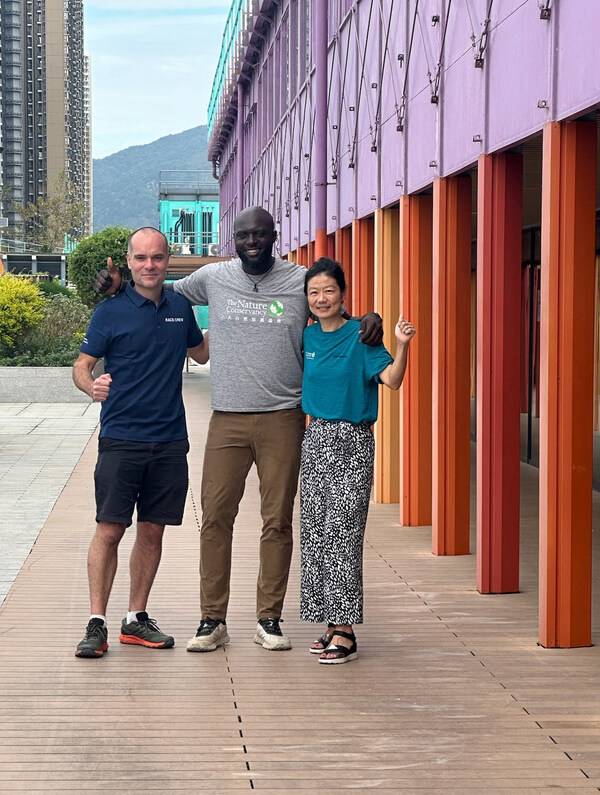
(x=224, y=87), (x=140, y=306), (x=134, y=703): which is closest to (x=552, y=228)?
(x=140, y=306)

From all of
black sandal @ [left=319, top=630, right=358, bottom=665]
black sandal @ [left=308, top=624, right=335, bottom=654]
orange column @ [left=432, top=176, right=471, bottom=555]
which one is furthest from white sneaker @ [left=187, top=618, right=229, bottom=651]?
orange column @ [left=432, top=176, right=471, bottom=555]

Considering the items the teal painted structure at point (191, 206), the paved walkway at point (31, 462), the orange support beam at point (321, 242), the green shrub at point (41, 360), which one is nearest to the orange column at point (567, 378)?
the paved walkway at point (31, 462)

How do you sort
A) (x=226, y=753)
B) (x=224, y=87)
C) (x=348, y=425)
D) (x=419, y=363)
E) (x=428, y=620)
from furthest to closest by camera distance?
(x=224, y=87) < (x=419, y=363) < (x=428, y=620) < (x=348, y=425) < (x=226, y=753)

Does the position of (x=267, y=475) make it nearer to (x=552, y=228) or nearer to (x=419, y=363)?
(x=552, y=228)

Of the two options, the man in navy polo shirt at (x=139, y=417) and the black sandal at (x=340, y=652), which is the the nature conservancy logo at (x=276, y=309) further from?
the black sandal at (x=340, y=652)

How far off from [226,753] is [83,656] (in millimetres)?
1741

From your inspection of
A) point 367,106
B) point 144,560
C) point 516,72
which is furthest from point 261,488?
point 367,106

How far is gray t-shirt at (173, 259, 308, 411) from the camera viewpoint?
7.03 meters

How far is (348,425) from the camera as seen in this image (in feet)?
22.6

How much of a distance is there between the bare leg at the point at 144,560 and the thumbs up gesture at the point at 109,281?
115 centimetres

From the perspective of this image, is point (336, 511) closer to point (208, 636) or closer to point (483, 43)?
point (208, 636)

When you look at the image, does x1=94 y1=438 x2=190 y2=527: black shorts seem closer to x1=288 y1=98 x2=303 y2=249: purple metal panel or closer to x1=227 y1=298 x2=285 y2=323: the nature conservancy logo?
x1=227 y1=298 x2=285 y2=323: the nature conservancy logo

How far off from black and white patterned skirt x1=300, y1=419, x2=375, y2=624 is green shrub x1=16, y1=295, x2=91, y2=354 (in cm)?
2528

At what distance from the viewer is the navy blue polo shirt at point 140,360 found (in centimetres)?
702
